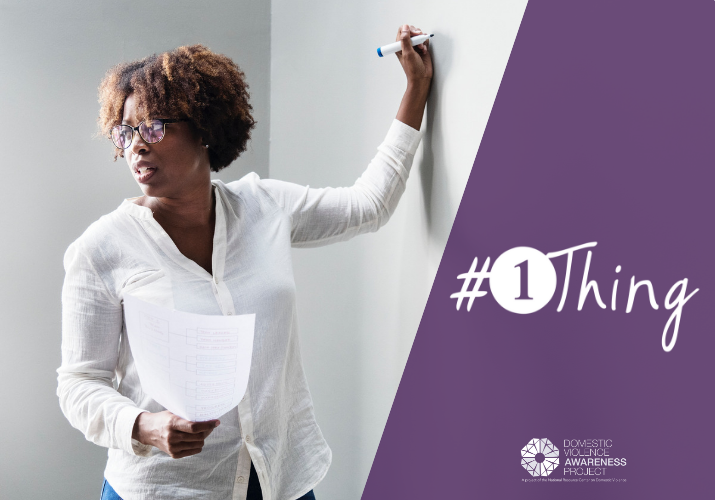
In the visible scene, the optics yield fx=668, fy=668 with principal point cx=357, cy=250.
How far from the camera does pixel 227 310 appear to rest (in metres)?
1.11

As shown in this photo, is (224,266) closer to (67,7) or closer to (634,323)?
(634,323)

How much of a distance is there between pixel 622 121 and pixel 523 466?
51 cm

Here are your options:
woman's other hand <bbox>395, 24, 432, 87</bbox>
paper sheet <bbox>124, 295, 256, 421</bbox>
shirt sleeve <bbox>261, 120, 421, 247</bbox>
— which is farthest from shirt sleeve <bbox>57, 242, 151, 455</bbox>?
woman's other hand <bbox>395, 24, 432, 87</bbox>

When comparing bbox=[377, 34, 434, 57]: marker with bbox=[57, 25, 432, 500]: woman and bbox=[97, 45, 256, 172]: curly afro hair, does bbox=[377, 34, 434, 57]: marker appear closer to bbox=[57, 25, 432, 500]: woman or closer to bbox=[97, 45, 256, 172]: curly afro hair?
bbox=[57, 25, 432, 500]: woman

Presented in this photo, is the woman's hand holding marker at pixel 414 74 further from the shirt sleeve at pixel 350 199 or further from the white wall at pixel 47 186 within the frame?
the white wall at pixel 47 186

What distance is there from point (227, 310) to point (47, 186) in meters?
1.12

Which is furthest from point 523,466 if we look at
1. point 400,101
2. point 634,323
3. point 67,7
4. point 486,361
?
point 67,7

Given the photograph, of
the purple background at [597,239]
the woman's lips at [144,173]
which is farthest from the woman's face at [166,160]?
the purple background at [597,239]

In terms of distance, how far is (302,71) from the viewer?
1.94m

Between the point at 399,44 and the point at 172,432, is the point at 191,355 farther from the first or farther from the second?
the point at 399,44

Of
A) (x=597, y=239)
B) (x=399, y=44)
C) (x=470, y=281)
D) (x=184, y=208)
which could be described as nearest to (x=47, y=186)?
(x=184, y=208)

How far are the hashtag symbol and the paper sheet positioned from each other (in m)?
0.37

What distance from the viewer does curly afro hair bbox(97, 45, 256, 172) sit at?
1111 millimetres

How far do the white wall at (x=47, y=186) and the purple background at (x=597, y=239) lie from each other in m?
1.33
